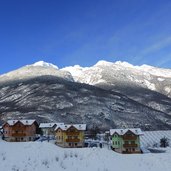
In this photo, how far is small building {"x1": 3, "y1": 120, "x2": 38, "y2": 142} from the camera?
368 ft

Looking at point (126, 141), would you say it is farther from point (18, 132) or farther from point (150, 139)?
point (150, 139)

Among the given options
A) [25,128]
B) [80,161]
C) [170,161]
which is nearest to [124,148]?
[25,128]

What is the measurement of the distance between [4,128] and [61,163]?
310ft

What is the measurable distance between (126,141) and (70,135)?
60.0 feet

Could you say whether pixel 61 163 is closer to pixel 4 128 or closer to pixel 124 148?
pixel 124 148

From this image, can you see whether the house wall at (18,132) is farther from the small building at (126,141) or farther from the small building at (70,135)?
the small building at (126,141)

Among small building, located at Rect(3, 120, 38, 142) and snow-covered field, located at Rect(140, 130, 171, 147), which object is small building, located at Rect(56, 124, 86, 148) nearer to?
small building, located at Rect(3, 120, 38, 142)

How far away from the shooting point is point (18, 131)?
11400cm

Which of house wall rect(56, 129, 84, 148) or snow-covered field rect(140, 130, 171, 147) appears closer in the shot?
house wall rect(56, 129, 84, 148)

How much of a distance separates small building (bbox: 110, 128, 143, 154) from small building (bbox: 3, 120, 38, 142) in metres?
29.5

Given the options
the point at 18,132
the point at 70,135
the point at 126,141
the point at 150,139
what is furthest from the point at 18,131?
the point at 150,139

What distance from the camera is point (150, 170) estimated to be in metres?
27.9

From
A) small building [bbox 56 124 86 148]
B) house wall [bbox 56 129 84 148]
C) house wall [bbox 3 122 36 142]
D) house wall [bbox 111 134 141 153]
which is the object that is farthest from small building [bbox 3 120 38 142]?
house wall [bbox 111 134 141 153]

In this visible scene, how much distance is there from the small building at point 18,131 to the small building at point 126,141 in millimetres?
29509
